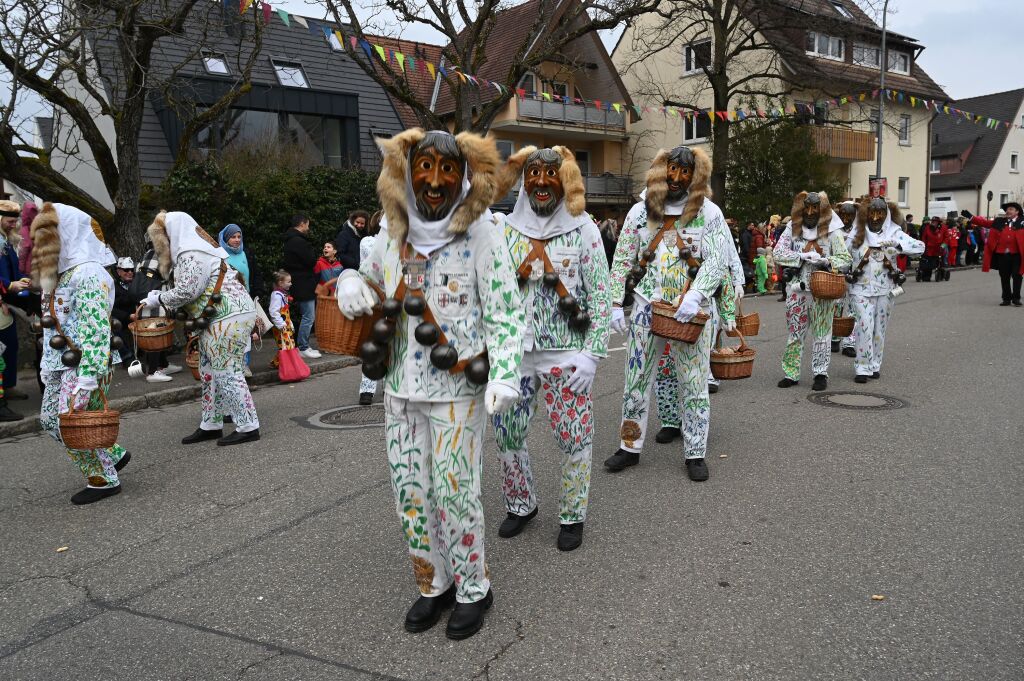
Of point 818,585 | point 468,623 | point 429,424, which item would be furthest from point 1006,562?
point 429,424

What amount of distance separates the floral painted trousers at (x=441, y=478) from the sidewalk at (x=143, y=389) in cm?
623

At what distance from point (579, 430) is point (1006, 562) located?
2154mm

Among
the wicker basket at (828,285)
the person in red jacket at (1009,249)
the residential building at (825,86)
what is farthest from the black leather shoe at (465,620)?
the residential building at (825,86)

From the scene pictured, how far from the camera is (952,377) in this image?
8.63 metres

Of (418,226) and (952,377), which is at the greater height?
(418,226)

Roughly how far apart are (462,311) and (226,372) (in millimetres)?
3975

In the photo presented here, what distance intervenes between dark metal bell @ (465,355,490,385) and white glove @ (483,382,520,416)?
0.32 ft

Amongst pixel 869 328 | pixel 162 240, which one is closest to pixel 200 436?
pixel 162 240

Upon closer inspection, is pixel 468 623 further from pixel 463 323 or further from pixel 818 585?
pixel 818 585

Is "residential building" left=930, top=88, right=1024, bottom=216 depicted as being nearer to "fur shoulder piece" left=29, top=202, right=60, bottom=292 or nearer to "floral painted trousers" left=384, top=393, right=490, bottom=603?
"fur shoulder piece" left=29, top=202, right=60, bottom=292

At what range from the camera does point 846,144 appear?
34500 mm

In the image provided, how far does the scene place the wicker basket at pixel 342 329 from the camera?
3186 mm

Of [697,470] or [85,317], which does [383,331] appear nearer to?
[697,470]

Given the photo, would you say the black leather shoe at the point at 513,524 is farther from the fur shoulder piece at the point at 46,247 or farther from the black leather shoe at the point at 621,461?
the fur shoulder piece at the point at 46,247
